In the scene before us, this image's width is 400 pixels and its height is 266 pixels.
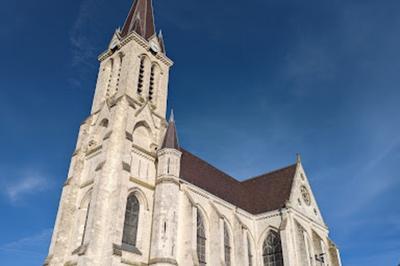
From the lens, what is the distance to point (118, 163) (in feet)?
80.0

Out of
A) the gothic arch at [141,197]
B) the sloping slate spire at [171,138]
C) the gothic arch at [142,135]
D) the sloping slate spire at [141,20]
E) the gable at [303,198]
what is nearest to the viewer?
the gothic arch at [141,197]

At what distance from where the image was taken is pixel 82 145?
1143 inches

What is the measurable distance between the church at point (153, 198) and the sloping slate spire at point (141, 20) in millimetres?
161

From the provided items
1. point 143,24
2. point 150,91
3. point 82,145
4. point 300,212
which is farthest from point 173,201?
point 143,24

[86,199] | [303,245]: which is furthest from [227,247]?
[86,199]

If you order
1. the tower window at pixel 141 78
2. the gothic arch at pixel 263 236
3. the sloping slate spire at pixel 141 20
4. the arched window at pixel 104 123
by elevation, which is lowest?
the gothic arch at pixel 263 236

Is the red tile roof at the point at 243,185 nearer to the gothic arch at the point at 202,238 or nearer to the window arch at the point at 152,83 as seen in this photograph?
the gothic arch at the point at 202,238

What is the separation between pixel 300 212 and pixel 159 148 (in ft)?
49.4

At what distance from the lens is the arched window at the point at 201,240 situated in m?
26.5

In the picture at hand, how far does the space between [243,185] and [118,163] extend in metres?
19.0

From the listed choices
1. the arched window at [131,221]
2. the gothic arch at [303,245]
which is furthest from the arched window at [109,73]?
the gothic arch at [303,245]

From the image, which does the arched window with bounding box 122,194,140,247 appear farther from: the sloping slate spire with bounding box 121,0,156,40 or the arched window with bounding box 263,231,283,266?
the sloping slate spire with bounding box 121,0,156,40

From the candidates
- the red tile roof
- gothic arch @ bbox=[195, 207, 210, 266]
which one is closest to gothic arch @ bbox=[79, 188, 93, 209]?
the red tile roof

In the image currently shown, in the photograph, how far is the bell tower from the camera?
2220 cm
